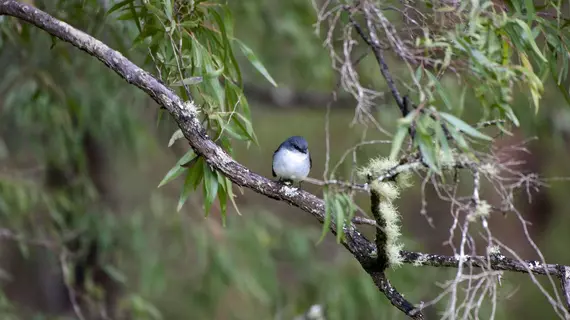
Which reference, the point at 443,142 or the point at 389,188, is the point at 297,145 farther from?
the point at 443,142

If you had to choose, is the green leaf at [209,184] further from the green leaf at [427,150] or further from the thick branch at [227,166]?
the green leaf at [427,150]

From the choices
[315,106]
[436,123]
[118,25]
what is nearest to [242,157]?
[315,106]

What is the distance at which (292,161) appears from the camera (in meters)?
3.20

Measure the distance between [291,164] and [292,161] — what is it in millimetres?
19

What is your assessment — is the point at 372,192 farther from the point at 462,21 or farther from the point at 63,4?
the point at 63,4

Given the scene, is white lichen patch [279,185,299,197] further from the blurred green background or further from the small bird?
the blurred green background

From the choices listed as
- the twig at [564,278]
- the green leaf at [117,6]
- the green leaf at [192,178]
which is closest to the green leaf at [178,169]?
the green leaf at [192,178]

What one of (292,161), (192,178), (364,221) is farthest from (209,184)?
(292,161)

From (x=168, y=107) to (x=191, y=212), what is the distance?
3645 millimetres

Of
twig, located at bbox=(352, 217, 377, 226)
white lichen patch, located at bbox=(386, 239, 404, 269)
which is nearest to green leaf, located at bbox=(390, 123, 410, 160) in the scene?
twig, located at bbox=(352, 217, 377, 226)

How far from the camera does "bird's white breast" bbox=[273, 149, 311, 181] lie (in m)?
3.17

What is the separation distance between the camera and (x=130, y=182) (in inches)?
342

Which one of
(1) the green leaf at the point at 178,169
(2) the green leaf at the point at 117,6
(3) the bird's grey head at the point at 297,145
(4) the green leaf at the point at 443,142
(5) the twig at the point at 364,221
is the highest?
(2) the green leaf at the point at 117,6

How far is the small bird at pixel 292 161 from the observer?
317 centimetres
